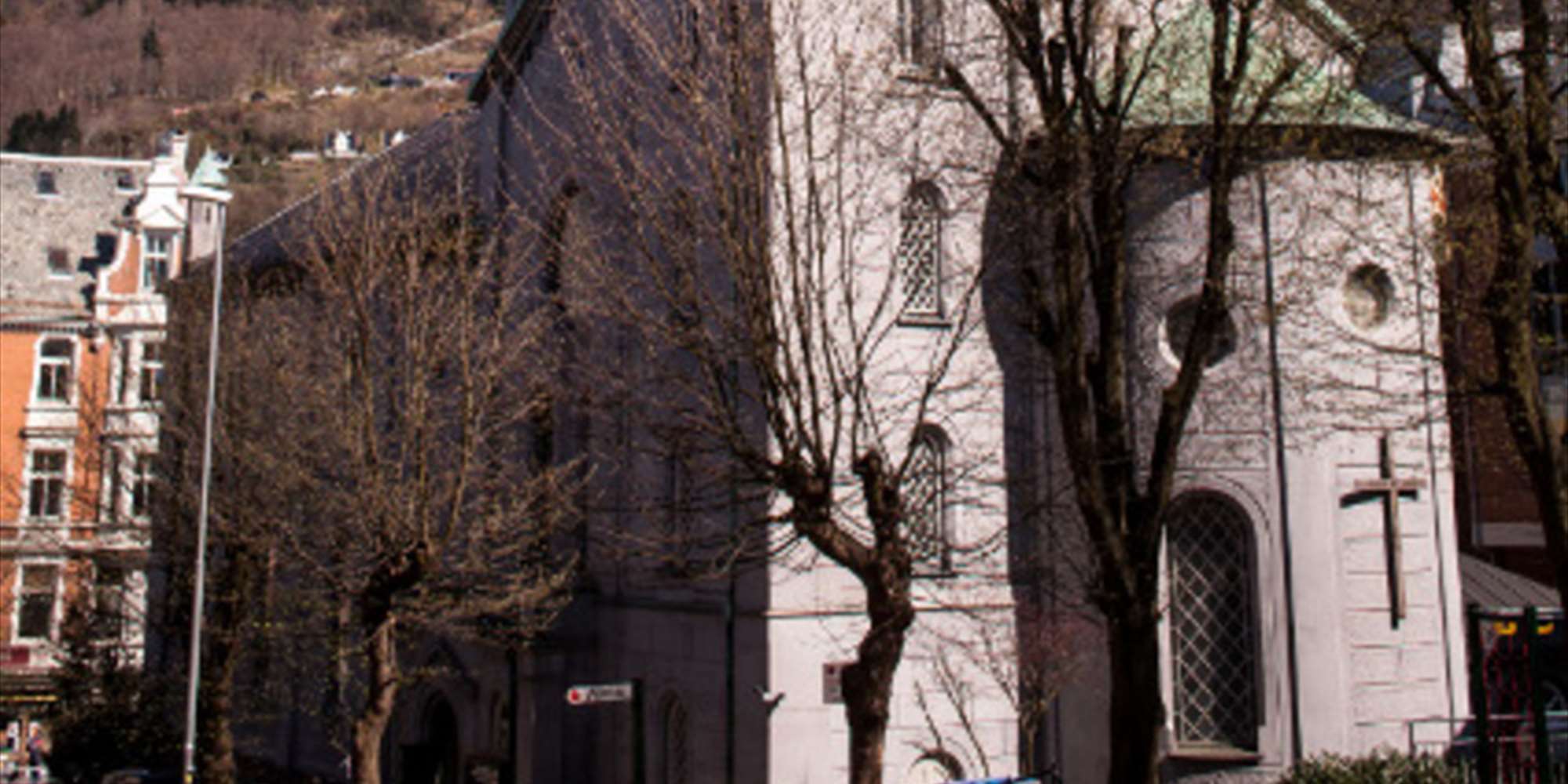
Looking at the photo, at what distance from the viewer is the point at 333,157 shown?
14512 centimetres

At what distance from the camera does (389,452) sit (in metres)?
22.0

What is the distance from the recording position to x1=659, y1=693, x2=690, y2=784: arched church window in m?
18.7

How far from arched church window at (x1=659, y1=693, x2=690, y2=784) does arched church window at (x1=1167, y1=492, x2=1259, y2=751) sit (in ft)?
20.8

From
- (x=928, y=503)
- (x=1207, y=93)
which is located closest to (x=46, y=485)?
(x=928, y=503)

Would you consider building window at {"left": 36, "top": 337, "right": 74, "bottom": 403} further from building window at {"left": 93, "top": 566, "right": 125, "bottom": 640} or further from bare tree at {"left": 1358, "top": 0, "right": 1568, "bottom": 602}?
bare tree at {"left": 1358, "top": 0, "right": 1568, "bottom": 602}

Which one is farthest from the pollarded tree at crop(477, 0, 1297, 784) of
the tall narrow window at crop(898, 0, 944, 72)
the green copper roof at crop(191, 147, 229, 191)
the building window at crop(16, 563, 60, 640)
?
the building window at crop(16, 563, 60, 640)

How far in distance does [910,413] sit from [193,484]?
12.8 m

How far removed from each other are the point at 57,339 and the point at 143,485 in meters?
22.4

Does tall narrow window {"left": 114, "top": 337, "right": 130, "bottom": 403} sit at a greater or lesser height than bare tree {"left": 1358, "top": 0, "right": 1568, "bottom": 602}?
greater

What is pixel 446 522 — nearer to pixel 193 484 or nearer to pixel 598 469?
pixel 598 469

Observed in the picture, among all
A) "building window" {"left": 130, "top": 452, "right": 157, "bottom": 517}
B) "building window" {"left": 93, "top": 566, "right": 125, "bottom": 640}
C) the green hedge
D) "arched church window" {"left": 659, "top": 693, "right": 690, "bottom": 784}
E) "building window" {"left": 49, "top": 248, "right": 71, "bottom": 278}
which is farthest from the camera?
"building window" {"left": 49, "top": 248, "right": 71, "bottom": 278}

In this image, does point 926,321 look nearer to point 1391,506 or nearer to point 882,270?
point 882,270

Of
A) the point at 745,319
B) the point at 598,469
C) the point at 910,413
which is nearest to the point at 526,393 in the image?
the point at 598,469

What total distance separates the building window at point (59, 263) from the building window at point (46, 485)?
6.93 metres
